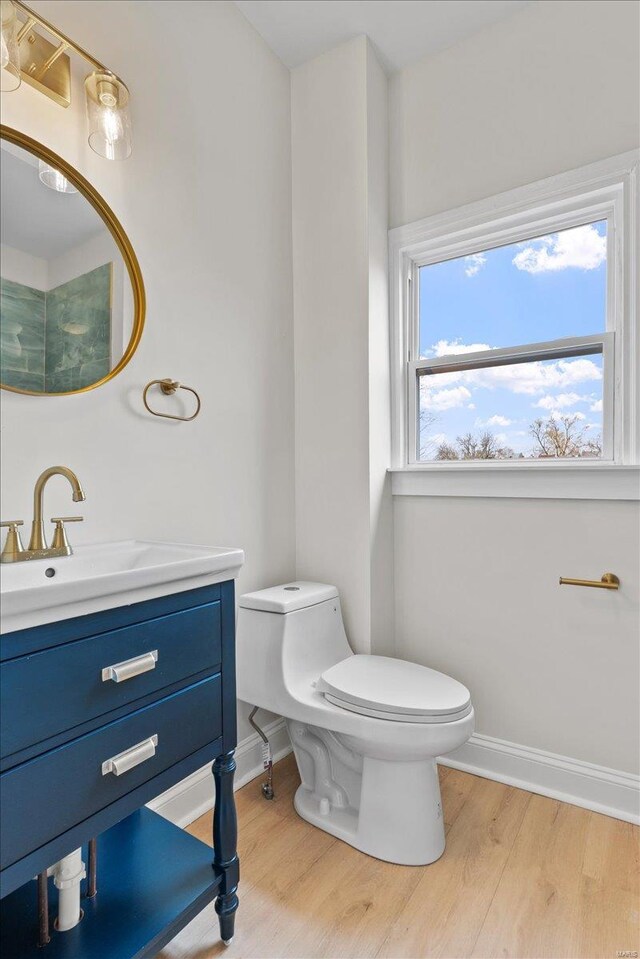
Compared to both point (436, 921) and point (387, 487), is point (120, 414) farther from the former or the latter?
point (436, 921)

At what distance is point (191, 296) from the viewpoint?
64.7 inches

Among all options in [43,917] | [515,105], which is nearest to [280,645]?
[43,917]

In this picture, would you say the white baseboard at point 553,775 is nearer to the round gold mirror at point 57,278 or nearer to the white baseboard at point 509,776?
the white baseboard at point 509,776

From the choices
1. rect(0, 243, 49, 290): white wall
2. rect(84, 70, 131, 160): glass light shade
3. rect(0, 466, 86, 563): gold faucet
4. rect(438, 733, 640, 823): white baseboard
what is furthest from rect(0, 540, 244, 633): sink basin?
rect(438, 733, 640, 823): white baseboard

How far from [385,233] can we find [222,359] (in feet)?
2.89

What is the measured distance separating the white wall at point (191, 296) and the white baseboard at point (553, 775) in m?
0.85

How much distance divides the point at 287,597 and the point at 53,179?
1.32 meters

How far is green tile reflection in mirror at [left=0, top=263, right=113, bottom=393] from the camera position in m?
1.17

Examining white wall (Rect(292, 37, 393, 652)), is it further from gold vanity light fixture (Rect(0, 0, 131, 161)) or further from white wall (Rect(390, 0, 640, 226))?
gold vanity light fixture (Rect(0, 0, 131, 161))

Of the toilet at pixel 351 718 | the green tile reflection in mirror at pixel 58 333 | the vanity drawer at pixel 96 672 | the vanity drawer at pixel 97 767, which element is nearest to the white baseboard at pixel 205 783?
the toilet at pixel 351 718

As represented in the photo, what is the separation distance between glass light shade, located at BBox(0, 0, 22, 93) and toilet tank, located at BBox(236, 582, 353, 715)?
1467 mm

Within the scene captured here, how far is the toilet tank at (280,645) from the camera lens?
1662 millimetres

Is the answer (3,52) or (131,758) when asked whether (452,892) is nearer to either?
(131,758)

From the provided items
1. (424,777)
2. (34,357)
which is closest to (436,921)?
(424,777)
